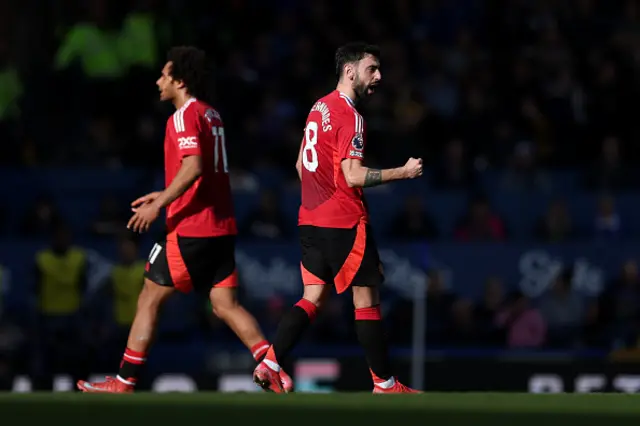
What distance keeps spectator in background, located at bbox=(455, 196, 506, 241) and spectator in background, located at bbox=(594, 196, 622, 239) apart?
1.12 metres

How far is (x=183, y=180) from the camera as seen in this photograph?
28.9ft

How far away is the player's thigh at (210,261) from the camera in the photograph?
9055 mm

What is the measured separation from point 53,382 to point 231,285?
16.6ft

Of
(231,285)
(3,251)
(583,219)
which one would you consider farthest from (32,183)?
(231,285)

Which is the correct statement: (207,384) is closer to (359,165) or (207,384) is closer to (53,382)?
(53,382)

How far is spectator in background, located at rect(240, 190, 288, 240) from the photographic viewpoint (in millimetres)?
15406

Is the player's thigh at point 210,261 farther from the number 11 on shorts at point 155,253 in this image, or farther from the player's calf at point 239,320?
the number 11 on shorts at point 155,253

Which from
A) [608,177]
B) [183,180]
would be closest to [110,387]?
[183,180]

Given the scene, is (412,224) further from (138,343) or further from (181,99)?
(138,343)

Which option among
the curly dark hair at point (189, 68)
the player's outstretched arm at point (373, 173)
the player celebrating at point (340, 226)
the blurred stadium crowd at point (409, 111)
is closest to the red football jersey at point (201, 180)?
the curly dark hair at point (189, 68)

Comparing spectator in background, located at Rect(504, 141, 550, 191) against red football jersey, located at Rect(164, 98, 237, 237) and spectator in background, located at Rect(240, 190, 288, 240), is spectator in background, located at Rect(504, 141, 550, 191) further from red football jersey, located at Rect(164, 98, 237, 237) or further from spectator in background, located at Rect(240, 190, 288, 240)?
red football jersey, located at Rect(164, 98, 237, 237)

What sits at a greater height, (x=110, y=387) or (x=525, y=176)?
(x=525, y=176)

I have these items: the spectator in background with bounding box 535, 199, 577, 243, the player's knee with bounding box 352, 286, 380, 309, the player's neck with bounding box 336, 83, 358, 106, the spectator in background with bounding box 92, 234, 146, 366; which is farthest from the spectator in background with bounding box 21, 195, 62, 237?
the player's knee with bounding box 352, 286, 380, 309

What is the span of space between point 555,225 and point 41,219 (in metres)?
5.63
